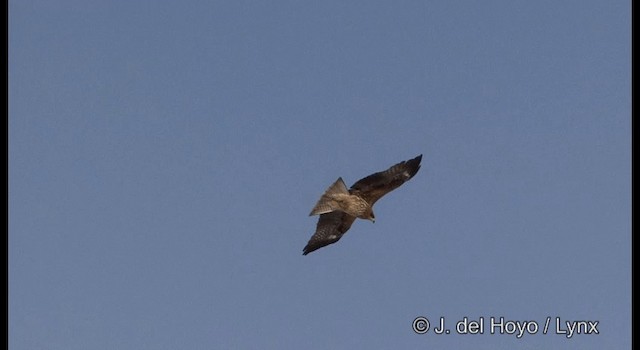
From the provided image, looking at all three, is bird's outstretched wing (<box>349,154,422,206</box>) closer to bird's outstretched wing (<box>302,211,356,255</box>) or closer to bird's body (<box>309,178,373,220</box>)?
bird's body (<box>309,178,373,220</box>)

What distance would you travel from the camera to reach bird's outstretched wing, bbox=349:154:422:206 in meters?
21.9

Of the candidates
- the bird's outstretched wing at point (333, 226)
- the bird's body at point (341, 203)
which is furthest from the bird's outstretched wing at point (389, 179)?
the bird's outstretched wing at point (333, 226)

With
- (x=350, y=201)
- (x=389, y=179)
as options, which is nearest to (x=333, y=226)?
(x=350, y=201)

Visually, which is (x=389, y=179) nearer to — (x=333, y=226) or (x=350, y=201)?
(x=350, y=201)

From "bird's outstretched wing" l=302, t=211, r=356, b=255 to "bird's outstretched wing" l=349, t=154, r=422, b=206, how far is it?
42.7 inches

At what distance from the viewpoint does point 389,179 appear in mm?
22000

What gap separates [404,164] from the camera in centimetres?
2198

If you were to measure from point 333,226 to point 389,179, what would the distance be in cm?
201

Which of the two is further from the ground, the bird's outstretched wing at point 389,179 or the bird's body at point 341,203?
the bird's outstretched wing at point 389,179

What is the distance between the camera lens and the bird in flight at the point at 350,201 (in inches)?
827

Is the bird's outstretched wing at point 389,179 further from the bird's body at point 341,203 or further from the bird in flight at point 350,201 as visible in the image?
the bird's body at point 341,203

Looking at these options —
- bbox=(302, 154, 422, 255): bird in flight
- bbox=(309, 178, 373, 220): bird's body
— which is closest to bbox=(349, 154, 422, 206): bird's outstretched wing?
bbox=(302, 154, 422, 255): bird in flight
